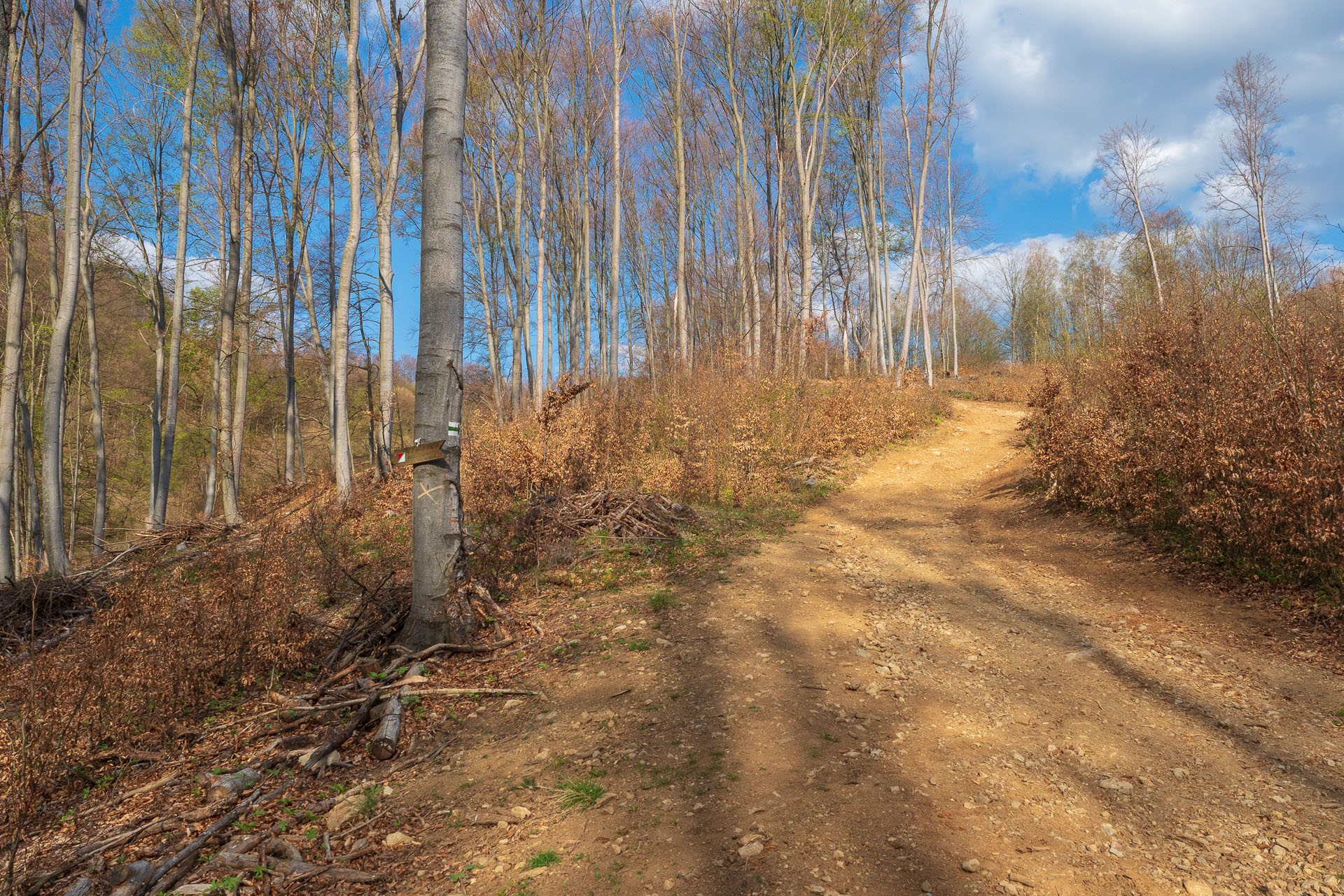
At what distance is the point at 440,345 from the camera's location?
495 centimetres

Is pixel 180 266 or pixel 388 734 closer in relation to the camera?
pixel 388 734

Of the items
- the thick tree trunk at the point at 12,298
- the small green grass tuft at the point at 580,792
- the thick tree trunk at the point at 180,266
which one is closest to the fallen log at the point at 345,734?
the small green grass tuft at the point at 580,792

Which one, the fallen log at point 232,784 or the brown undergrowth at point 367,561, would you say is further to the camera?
the brown undergrowth at point 367,561

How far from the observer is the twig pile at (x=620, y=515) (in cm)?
789

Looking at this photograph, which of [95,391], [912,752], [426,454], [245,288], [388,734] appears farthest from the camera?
[245,288]

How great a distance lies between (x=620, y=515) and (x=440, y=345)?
152 inches

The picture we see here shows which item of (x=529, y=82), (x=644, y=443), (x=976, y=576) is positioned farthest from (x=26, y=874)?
(x=529, y=82)

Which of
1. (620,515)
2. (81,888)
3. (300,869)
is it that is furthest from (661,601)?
(81,888)

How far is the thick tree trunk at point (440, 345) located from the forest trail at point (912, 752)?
1.17m

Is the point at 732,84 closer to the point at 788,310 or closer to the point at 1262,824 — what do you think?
the point at 788,310

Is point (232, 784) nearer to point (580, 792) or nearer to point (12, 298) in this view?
point (580, 792)

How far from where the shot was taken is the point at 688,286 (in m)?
25.8

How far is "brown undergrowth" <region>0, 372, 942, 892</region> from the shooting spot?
3.94 meters

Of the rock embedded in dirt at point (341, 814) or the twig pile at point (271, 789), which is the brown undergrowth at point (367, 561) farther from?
the rock embedded in dirt at point (341, 814)
